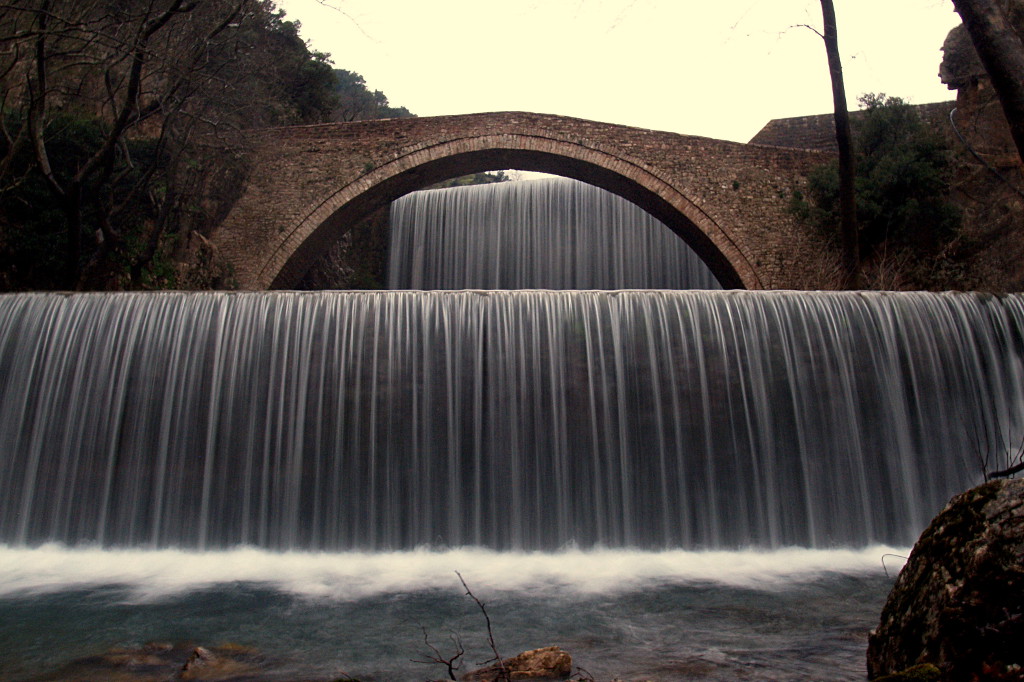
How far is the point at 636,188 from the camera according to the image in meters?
13.5

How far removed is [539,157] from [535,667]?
11.5 m

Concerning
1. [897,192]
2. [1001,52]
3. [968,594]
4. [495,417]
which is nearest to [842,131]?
[897,192]

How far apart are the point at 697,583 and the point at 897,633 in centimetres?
247

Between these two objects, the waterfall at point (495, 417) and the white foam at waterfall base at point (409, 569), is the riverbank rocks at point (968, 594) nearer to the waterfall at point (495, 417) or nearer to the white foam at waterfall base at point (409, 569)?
the white foam at waterfall base at point (409, 569)

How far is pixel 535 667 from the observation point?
3.10 metres

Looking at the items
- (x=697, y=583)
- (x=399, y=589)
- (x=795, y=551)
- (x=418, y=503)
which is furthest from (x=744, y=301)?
(x=399, y=589)

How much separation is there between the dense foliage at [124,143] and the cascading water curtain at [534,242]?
443 cm

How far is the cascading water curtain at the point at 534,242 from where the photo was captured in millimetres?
16188

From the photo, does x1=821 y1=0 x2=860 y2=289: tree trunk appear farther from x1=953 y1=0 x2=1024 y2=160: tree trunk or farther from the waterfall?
x1=953 y1=0 x2=1024 y2=160: tree trunk

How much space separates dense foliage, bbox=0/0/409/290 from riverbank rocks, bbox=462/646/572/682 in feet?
25.7

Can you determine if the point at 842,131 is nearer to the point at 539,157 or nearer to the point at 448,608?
the point at 539,157

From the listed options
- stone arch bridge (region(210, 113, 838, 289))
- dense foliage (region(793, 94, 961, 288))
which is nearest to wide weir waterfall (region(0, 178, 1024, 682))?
dense foliage (region(793, 94, 961, 288))

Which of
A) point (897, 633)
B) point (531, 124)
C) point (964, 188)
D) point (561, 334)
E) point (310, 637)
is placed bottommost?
point (310, 637)

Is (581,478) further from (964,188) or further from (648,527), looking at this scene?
(964,188)
